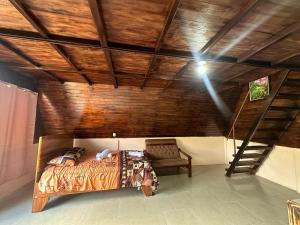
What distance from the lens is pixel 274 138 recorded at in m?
4.27

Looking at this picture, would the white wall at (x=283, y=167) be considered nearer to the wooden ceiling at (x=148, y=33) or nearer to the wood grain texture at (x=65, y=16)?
the wooden ceiling at (x=148, y=33)

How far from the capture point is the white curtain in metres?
3.32

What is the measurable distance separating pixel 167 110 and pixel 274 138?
2748mm

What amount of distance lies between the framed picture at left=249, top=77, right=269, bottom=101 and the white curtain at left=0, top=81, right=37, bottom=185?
17.6 ft

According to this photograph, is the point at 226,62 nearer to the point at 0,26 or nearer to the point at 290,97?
the point at 290,97

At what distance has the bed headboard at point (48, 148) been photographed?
3.12 metres

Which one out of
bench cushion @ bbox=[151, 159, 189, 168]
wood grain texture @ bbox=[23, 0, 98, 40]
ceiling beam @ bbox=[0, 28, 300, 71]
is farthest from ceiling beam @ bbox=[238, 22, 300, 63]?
bench cushion @ bbox=[151, 159, 189, 168]

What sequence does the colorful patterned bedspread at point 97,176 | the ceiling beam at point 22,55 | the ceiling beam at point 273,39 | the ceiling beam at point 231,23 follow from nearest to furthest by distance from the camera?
the ceiling beam at point 231,23 → the ceiling beam at point 273,39 → the ceiling beam at point 22,55 → the colorful patterned bedspread at point 97,176

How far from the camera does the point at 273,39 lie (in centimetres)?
209

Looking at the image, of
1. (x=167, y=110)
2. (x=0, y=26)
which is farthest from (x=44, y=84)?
(x=167, y=110)

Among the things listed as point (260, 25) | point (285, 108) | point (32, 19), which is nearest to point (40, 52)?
point (32, 19)

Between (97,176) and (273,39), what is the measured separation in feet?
11.3

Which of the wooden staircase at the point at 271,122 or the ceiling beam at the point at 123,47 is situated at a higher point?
the ceiling beam at the point at 123,47

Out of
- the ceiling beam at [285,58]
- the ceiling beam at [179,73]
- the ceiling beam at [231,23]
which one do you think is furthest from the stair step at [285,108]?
the ceiling beam at [231,23]
